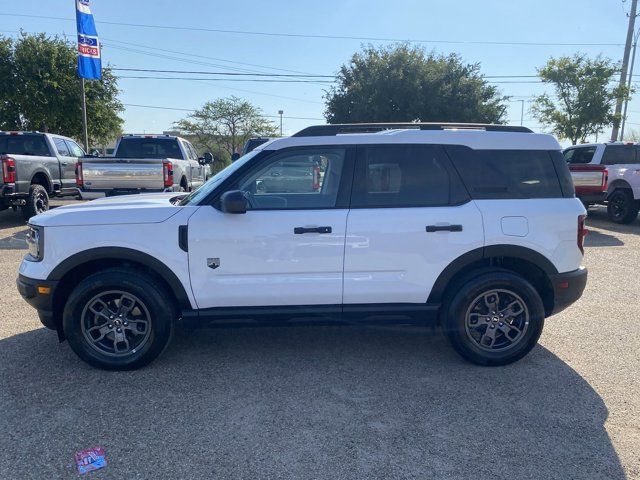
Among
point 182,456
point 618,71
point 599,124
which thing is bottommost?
point 182,456

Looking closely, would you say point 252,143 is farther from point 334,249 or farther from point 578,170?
point 334,249

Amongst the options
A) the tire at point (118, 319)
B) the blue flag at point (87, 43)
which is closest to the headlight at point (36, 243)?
the tire at point (118, 319)

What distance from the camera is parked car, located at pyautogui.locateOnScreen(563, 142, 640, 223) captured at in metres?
12.0

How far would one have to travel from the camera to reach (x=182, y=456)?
2900 mm

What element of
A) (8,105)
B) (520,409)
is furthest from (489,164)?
(8,105)

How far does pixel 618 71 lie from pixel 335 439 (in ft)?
78.9

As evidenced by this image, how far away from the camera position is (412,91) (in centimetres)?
2986

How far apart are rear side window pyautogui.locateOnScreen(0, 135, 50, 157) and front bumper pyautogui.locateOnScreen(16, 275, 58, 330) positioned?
9390 mm

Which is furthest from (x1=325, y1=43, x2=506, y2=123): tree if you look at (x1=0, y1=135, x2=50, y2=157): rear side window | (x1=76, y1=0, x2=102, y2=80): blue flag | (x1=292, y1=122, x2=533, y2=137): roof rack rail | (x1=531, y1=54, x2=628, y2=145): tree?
(x1=292, y1=122, x2=533, y2=137): roof rack rail

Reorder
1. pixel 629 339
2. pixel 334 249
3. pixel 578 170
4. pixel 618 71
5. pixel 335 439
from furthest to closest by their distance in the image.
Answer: pixel 618 71 → pixel 578 170 → pixel 629 339 → pixel 334 249 → pixel 335 439

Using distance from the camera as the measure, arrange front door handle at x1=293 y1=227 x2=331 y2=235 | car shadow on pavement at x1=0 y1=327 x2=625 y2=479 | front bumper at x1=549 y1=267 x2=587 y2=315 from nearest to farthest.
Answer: car shadow on pavement at x1=0 y1=327 x2=625 y2=479
front door handle at x1=293 y1=227 x2=331 y2=235
front bumper at x1=549 y1=267 x2=587 y2=315

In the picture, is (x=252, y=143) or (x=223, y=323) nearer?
(x=223, y=323)

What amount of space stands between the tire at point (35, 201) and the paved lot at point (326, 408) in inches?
265

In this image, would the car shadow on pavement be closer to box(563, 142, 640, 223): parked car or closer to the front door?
the front door
